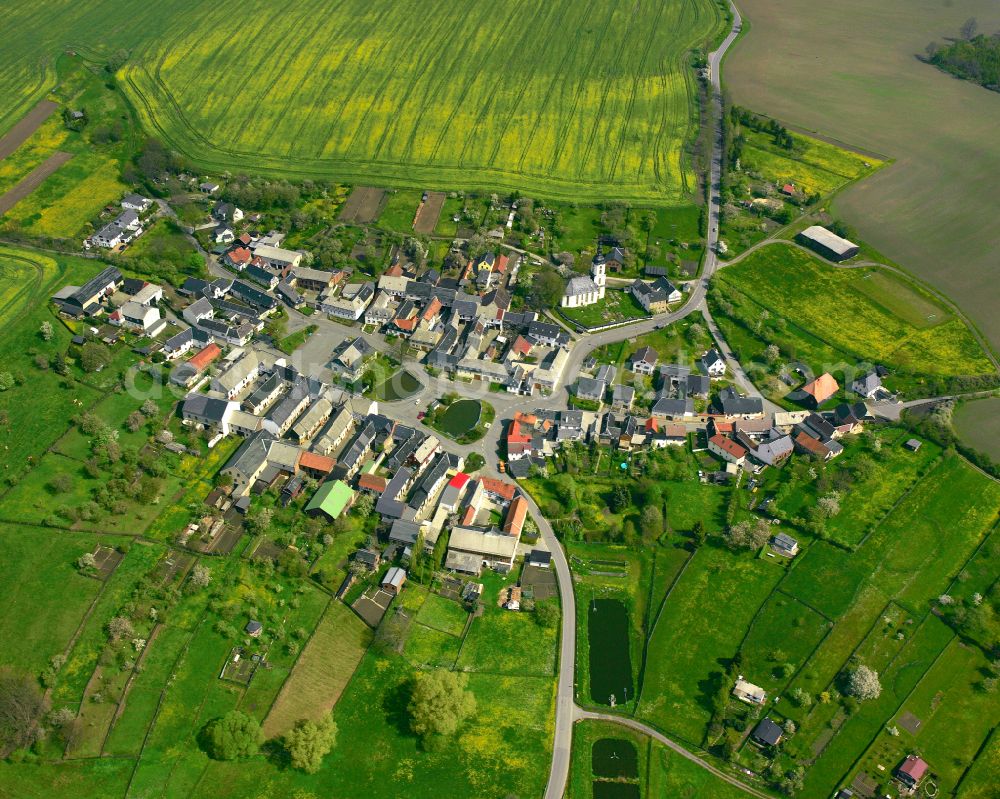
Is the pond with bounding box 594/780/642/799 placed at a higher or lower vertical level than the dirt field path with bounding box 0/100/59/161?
higher

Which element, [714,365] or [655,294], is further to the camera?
[655,294]

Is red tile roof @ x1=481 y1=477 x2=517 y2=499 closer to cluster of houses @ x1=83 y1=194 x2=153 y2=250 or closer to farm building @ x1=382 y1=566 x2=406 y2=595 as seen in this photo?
farm building @ x1=382 y1=566 x2=406 y2=595

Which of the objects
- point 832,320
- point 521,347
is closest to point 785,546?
point 521,347

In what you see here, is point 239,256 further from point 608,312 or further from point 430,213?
point 608,312

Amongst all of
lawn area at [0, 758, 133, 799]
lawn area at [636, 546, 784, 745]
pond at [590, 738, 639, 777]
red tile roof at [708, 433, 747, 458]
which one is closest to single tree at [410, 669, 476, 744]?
pond at [590, 738, 639, 777]

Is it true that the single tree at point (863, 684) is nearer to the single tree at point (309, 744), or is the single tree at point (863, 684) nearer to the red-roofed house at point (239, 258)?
the single tree at point (309, 744)

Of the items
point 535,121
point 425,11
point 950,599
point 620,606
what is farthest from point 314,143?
point 950,599

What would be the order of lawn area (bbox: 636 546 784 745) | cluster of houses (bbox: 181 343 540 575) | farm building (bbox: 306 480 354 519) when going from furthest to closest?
farm building (bbox: 306 480 354 519), cluster of houses (bbox: 181 343 540 575), lawn area (bbox: 636 546 784 745)
